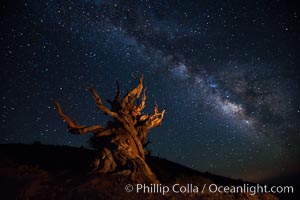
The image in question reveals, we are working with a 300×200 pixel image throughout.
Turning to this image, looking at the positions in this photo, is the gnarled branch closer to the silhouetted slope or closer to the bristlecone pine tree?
the bristlecone pine tree

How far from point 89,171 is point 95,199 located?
2.70 meters

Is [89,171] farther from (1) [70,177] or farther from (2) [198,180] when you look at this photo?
(2) [198,180]

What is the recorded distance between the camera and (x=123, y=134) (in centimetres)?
1465

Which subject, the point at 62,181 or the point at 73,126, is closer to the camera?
the point at 62,181

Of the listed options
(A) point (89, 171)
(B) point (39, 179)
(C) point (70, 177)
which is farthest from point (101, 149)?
(B) point (39, 179)

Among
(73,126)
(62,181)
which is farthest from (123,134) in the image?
(62,181)

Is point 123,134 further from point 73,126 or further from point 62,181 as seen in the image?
point 62,181

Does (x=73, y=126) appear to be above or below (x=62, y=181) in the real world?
above

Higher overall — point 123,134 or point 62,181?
point 123,134

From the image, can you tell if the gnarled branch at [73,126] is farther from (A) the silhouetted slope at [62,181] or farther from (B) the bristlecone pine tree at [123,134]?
(A) the silhouetted slope at [62,181]

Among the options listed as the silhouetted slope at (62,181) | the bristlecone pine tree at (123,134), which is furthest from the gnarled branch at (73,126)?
the silhouetted slope at (62,181)

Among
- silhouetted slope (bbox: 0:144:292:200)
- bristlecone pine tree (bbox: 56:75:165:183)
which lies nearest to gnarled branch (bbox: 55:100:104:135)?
bristlecone pine tree (bbox: 56:75:165:183)

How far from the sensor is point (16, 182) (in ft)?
38.0

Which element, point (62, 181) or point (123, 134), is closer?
point (62, 181)
